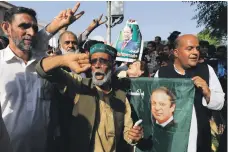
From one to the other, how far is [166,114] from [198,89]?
0.39 meters

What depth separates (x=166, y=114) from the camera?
3.44 m

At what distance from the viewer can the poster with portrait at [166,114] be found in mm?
3400

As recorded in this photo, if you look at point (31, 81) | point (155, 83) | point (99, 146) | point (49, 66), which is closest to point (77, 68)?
point (49, 66)

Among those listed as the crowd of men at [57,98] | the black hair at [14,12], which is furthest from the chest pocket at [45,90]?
the black hair at [14,12]

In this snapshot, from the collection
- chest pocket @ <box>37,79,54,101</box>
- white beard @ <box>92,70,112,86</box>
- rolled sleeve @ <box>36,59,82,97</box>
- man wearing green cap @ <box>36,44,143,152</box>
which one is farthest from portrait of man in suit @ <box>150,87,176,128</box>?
chest pocket @ <box>37,79,54,101</box>

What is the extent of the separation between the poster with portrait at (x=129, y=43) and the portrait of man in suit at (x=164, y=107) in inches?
47.8

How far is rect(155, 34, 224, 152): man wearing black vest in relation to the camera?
3.35 m

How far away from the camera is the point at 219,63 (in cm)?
812

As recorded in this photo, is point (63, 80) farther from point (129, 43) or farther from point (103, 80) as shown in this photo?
point (129, 43)

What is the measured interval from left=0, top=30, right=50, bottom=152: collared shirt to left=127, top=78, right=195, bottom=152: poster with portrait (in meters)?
0.96

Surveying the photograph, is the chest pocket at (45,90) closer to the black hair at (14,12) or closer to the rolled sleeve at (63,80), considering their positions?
the rolled sleeve at (63,80)

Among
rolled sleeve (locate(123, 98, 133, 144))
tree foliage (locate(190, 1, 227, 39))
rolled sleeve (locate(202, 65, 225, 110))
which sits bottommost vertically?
rolled sleeve (locate(123, 98, 133, 144))

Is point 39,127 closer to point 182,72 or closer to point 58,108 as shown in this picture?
point 58,108

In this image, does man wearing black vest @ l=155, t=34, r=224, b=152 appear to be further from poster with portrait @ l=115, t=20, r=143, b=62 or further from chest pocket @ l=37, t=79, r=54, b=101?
chest pocket @ l=37, t=79, r=54, b=101
